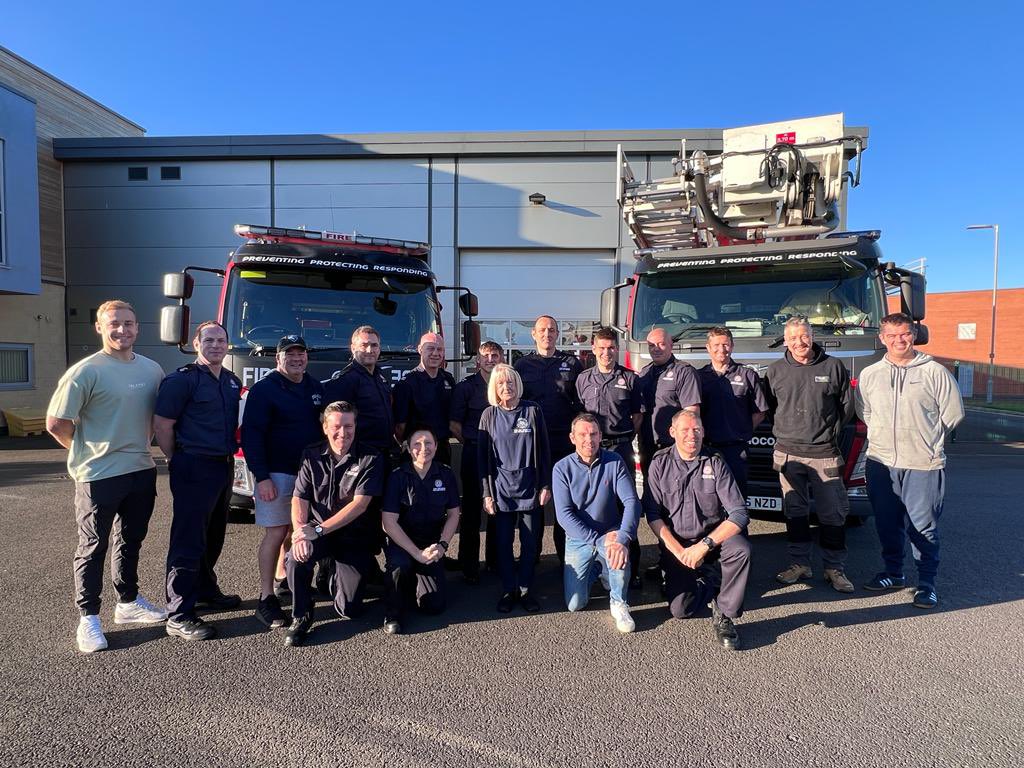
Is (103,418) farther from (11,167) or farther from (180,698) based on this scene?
(11,167)

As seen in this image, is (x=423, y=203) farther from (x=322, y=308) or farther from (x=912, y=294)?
(x=912, y=294)

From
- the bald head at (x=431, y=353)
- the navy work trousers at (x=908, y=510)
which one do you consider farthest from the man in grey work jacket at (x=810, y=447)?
the bald head at (x=431, y=353)

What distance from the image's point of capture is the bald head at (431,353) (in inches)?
176

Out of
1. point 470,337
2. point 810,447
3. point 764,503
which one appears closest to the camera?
point 810,447

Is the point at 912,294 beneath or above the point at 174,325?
above

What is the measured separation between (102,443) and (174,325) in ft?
7.17

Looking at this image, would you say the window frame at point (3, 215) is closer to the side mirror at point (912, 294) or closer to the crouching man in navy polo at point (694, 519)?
the crouching man in navy polo at point (694, 519)

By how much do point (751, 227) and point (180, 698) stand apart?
600 cm

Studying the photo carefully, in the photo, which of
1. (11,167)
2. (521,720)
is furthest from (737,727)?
(11,167)

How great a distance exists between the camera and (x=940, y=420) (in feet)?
12.6

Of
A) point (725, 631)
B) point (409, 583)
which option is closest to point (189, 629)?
point (409, 583)

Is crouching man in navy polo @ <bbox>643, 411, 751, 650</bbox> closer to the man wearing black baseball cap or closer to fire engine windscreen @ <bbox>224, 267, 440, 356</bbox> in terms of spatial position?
the man wearing black baseball cap

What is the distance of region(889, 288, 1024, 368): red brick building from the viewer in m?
34.2

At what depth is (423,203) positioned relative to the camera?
44.2ft
